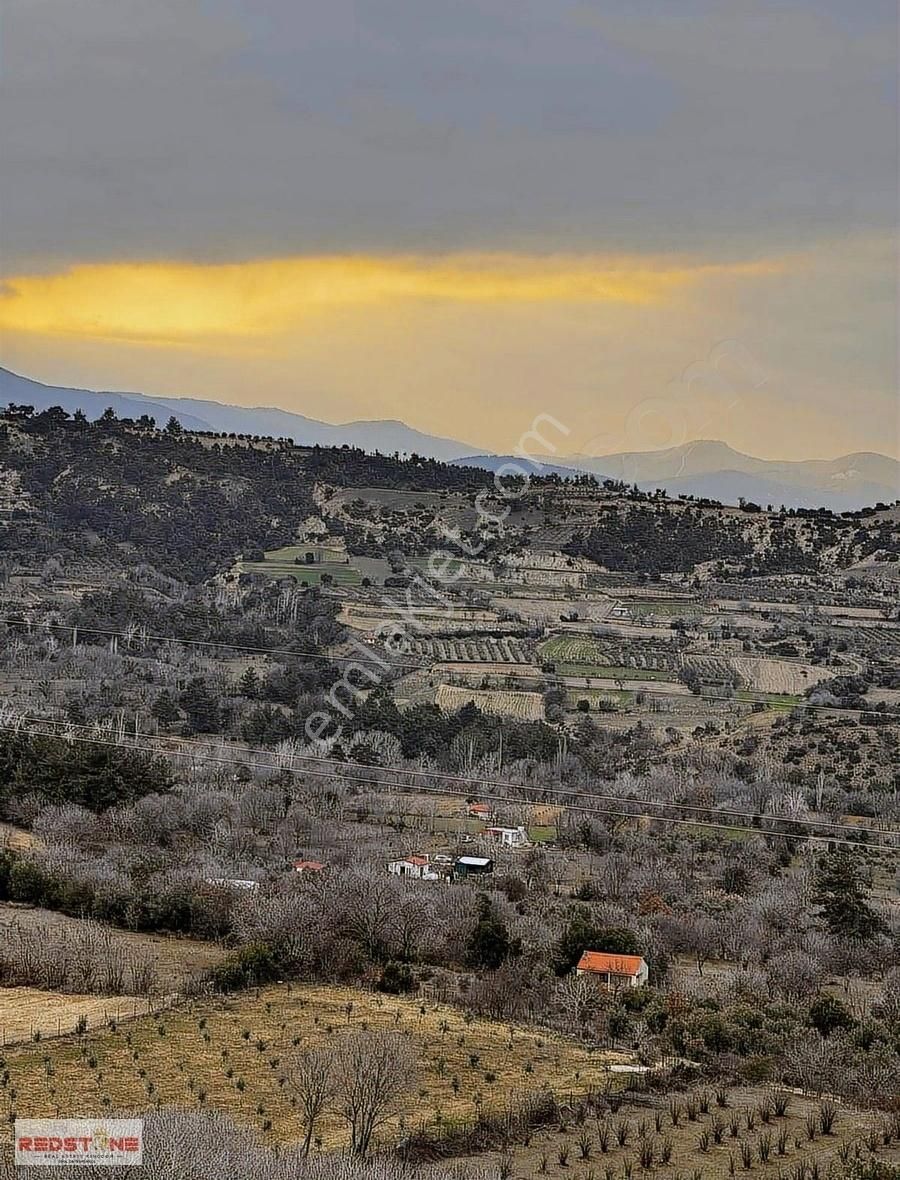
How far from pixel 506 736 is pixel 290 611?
1332 cm

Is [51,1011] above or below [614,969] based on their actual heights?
below

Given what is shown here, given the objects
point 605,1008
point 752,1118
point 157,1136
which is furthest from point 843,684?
point 157,1136

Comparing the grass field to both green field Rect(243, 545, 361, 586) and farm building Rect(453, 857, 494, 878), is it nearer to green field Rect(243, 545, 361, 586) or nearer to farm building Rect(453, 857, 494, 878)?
farm building Rect(453, 857, 494, 878)

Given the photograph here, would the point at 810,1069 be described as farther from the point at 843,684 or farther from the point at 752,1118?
the point at 843,684

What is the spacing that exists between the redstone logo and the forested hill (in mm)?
40283

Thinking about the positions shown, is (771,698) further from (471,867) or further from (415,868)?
(415,868)

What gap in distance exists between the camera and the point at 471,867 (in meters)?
28.1

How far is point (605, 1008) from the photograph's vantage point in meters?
19.5

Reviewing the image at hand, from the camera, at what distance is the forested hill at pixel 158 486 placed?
176ft

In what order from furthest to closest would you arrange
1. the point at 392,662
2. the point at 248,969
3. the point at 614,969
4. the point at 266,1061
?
the point at 392,662
the point at 614,969
the point at 248,969
the point at 266,1061

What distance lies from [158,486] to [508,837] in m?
31.4

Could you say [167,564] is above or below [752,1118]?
above

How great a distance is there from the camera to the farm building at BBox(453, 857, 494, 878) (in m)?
27.7

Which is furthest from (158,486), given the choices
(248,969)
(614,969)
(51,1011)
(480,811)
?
(51,1011)
